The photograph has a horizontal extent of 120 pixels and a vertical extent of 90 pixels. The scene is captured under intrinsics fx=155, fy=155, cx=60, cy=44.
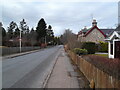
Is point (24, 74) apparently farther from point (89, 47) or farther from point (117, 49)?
point (89, 47)

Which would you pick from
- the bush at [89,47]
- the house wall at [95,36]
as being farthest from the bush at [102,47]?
the house wall at [95,36]

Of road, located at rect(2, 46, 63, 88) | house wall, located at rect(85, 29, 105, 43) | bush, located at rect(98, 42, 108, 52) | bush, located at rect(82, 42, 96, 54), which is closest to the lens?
road, located at rect(2, 46, 63, 88)

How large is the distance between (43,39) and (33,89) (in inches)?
3167

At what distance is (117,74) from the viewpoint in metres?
5.59

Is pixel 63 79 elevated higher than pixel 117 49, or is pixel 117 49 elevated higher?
pixel 117 49

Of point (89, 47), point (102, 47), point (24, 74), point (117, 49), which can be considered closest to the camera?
point (24, 74)

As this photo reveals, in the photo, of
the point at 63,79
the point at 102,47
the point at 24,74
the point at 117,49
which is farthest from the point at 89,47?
the point at 63,79

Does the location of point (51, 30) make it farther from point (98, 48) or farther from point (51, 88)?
point (51, 88)

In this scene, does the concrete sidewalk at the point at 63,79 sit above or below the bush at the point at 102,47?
below

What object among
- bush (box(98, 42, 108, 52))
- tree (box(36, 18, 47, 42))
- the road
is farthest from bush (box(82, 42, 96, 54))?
tree (box(36, 18, 47, 42))

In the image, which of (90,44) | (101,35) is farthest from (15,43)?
(101,35)

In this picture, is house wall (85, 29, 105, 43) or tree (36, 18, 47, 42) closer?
house wall (85, 29, 105, 43)

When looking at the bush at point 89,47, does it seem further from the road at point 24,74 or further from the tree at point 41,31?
the tree at point 41,31

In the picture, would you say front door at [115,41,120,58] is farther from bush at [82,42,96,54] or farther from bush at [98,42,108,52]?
bush at [98,42,108,52]
